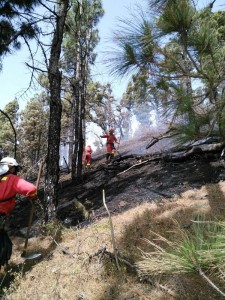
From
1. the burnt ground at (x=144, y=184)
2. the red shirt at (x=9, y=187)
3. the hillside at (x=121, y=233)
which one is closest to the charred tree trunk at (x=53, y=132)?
the hillside at (x=121, y=233)

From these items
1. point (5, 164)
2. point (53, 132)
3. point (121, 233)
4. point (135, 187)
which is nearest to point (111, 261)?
point (121, 233)

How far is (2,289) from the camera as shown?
4.46 meters

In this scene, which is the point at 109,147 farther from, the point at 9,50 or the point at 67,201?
the point at 9,50

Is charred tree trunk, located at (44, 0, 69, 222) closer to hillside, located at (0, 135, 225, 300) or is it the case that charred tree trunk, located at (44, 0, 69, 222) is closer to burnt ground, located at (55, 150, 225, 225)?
hillside, located at (0, 135, 225, 300)

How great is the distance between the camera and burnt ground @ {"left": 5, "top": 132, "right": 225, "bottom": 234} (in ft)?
22.2

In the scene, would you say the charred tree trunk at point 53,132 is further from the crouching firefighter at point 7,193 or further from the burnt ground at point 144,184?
the crouching firefighter at point 7,193

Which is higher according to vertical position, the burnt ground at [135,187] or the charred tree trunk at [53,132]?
the charred tree trunk at [53,132]

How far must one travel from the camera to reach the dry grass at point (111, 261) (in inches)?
145

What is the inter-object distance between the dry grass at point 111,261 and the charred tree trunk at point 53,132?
0.79 meters

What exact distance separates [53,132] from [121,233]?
8.50 feet

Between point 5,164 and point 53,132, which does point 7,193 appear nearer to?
point 5,164

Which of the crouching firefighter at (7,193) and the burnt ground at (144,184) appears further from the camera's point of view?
the burnt ground at (144,184)

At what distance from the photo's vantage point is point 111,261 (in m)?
4.33

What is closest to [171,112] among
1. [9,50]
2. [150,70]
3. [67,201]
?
[150,70]
